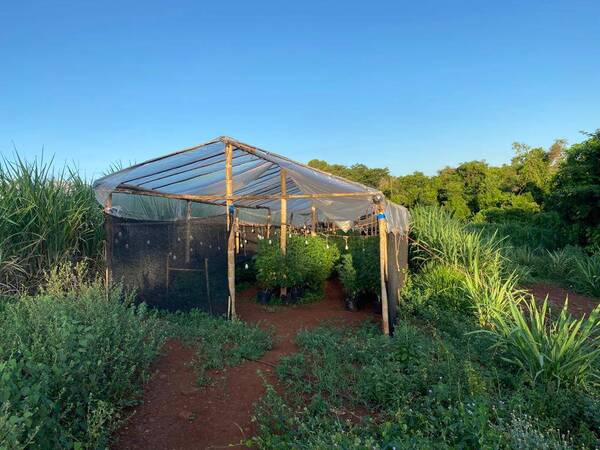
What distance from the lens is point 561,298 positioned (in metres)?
6.47

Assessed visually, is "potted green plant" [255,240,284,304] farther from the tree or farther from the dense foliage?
the tree

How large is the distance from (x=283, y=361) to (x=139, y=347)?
1.37 m

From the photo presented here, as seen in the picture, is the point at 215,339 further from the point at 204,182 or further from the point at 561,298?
the point at 561,298

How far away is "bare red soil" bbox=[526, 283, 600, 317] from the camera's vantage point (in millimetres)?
5836

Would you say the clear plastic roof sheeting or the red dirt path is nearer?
the red dirt path

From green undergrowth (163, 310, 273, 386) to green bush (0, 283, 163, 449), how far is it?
1.73 feet

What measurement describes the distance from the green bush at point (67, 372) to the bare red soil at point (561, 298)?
575 cm

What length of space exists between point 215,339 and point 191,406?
1.32 metres

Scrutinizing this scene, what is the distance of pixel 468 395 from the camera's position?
269 centimetres

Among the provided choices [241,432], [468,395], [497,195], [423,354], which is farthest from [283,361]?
[497,195]

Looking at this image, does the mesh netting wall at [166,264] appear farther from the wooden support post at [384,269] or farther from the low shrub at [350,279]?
the wooden support post at [384,269]

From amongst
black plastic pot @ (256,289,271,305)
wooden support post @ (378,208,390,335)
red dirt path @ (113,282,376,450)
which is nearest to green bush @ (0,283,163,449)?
red dirt path @ (113,282,376,450)

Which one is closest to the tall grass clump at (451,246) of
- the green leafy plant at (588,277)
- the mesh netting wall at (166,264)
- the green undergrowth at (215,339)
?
the green leafy plant at (588,277)

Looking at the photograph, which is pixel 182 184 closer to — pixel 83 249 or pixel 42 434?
pixel 83 249
